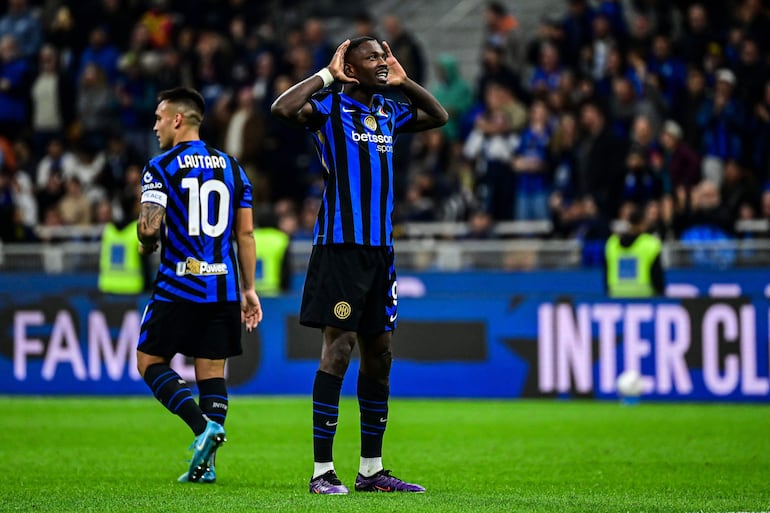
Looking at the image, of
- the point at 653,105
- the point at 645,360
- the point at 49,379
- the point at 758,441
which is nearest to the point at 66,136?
the point at 49,379

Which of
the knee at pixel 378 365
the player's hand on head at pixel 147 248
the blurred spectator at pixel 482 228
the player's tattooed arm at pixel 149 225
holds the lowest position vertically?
the knee at pixel 378 365

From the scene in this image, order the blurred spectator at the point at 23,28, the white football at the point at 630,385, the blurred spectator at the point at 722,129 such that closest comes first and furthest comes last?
the white football at the point at 630,385
the blurred spectator at the point at 722,129
the blurred spectator at the point at 23,28

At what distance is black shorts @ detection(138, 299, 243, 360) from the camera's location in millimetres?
8102

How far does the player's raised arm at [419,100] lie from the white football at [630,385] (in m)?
7.04

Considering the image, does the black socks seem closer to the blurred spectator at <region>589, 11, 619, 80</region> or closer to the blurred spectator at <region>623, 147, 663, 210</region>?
the blurred spectator at <region>623, 147, 663, 210</region>

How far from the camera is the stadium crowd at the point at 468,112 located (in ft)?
57.8

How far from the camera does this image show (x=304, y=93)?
7.27m

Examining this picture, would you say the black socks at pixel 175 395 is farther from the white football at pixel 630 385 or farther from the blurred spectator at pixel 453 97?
the blurred spectator at pixel 453 97

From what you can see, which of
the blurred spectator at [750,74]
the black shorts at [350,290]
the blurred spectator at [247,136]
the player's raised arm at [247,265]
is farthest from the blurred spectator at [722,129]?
the black shorts at [350,290]

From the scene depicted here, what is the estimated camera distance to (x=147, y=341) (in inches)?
320

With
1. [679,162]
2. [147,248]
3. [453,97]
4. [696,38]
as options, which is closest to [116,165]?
[453,97]

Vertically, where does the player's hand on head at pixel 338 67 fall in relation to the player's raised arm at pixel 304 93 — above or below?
A: above

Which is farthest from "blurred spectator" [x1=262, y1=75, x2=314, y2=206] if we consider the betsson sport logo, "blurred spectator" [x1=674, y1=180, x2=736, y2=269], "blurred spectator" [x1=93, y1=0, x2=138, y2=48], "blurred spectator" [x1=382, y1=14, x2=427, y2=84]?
the betsson sport logo

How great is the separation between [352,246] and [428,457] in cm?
269
